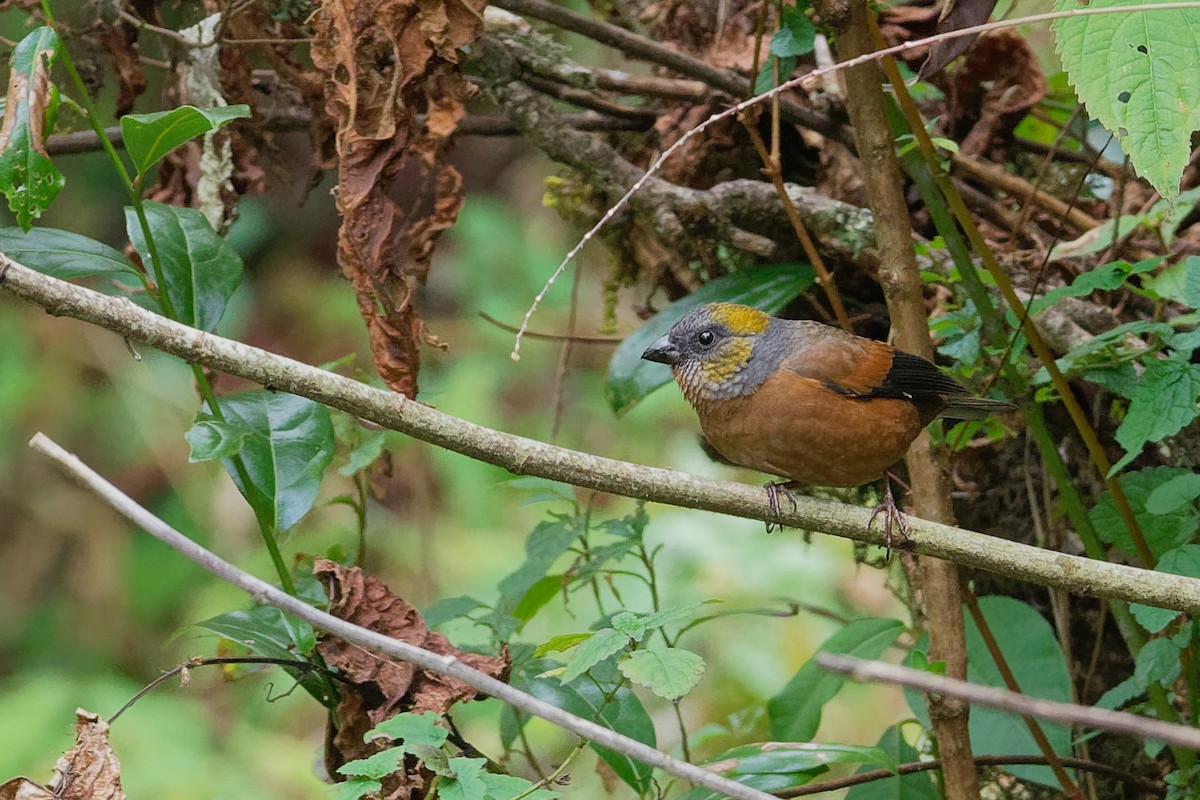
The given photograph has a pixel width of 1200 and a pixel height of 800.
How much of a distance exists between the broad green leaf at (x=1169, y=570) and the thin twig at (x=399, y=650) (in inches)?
50.7

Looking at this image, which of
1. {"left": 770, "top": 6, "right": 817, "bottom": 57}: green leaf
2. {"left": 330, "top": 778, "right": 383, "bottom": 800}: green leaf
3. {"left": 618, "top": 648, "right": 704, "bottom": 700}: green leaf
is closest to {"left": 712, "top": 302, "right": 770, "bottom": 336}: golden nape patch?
{"left": 770, "top": 6, "right": 817, "bottom": 57}: green leaf

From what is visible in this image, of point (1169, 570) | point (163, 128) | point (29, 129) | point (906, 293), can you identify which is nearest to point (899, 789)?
point (1169, 570)

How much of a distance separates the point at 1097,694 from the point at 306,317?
6190mm

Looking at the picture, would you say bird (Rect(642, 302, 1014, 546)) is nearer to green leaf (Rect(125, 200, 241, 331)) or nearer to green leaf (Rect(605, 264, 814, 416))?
green leaf (Rect(605, 264, 814, 416))

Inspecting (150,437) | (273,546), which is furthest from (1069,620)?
(150,437)

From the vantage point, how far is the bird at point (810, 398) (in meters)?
2.87

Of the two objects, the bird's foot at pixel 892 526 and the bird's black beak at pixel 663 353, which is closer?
the bird's foot at pixel 892 526

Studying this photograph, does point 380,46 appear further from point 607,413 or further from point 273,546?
point 607,413

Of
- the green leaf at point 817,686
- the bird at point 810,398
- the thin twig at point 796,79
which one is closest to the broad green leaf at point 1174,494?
the bird at point 810,398

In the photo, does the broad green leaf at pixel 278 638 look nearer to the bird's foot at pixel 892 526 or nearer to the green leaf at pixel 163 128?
the green leaf at pixel 163 128

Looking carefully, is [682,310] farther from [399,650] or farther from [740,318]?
[399,650]

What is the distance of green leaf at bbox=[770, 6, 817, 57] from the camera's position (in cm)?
279

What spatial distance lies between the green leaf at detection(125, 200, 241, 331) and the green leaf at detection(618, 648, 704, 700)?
1.21 m

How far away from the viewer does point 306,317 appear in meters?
8.14
